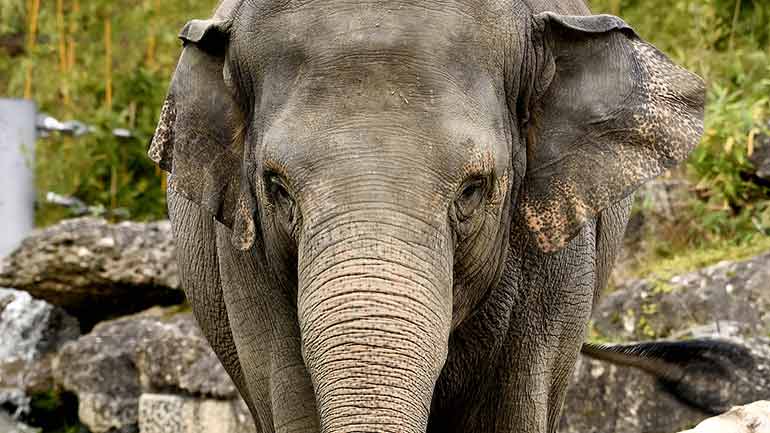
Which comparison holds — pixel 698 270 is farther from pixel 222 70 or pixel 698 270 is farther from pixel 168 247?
pixel 222 70

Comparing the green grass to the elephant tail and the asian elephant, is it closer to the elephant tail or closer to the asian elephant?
the elephant tail

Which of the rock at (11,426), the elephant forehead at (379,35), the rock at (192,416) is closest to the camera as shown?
the elephant forehead at (379,35)

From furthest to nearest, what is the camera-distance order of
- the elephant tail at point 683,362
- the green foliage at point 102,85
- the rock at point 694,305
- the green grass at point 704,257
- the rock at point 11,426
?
the green foliage at point 102,85, the rock at point 11,426, the green grass at point 704,257, the rock at point 694,305, the elephant tail at point 683,362

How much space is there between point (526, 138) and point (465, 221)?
1.81 feet

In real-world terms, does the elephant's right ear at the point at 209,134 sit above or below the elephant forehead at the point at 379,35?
below

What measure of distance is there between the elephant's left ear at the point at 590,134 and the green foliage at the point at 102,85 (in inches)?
290

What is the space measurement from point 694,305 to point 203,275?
3.45 metres

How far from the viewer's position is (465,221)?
4.32 meters

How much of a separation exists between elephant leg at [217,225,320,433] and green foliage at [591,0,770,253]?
15.2ft

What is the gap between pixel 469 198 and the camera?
4285 millimetres

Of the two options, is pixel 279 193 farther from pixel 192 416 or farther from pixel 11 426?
pixel 11 426

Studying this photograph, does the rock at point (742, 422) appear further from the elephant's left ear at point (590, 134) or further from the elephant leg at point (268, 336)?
the elephant leg at point (268, 336)

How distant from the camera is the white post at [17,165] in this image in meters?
12.1

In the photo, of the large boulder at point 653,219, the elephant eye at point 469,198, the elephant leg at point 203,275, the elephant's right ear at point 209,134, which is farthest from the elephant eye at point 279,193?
the large boulder at point 653,219
